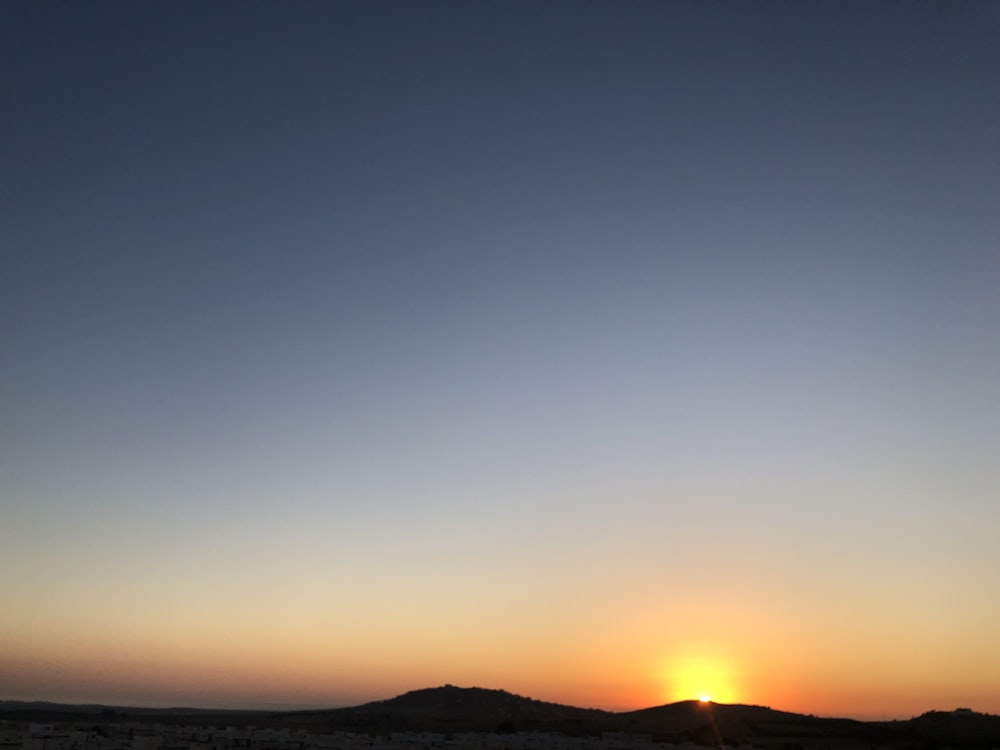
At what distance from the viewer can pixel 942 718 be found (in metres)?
103

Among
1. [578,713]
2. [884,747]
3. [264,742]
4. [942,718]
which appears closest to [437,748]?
[264,742]

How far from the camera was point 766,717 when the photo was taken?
4921 inches

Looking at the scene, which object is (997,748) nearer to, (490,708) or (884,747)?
(884,747)

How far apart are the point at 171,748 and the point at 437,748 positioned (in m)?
22.7

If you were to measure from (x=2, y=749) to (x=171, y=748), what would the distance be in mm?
15101

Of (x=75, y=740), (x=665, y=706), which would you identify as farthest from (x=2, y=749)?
(x=665, y=706)

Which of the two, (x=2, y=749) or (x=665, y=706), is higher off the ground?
(x=665, y=706)

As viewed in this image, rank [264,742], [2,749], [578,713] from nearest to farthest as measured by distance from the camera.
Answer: [2,749], [264,742], [578,713]

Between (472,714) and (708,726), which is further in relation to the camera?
(472,714)

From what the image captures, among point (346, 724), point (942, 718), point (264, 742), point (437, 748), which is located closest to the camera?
point (437, 748)

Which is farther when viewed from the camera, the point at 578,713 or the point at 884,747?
the point at 578,713

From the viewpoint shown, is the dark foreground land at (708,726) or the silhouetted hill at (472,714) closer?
the dark foreground land at (708,726)

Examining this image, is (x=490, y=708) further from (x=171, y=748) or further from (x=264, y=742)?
(x=171, y=748)

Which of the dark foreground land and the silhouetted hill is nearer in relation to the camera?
the dark foreground land
